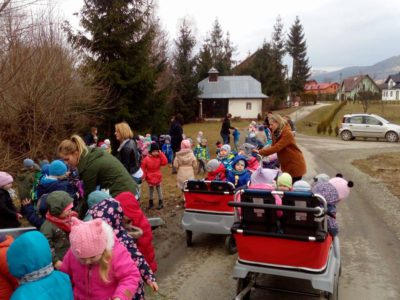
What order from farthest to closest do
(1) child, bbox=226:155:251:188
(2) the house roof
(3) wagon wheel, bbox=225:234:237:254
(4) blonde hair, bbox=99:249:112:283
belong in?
(2) the house roof → (1) child, bbox=226:155:251:188 → (3) wagon wheel, bbox=225:234:237:254 → (4) blonde hair, bbox=99:249:112:283

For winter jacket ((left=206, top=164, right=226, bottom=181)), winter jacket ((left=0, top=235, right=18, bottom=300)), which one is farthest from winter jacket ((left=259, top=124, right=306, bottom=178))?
winter jacket ((left=0, top=235, right=18, bottom=300))

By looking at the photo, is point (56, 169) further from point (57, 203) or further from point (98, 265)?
point (98, 265)

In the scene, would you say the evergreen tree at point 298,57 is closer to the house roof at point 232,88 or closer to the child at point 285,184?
the house roof at point 232,88

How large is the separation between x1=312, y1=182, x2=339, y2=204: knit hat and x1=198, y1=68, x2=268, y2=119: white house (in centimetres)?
4440

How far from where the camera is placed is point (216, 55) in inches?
2322

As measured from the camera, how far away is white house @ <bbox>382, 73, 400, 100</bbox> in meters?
103

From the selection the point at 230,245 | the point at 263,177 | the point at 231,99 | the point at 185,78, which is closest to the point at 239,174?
the point at 263,177

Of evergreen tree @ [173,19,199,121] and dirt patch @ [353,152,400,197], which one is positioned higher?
evergreen tree @ [173,19,199,121]

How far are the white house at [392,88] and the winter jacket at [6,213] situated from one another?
365ft

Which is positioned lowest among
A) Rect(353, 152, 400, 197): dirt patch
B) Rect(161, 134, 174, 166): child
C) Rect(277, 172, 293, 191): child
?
Rect(353, 152, 400, 197): dirt patch

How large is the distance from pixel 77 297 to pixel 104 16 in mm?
17100

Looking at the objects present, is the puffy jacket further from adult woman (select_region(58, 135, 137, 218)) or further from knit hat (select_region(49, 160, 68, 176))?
knit hat (select_region(49, 160, 68, 176))

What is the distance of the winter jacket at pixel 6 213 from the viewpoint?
518cm

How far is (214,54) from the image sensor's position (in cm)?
6019
